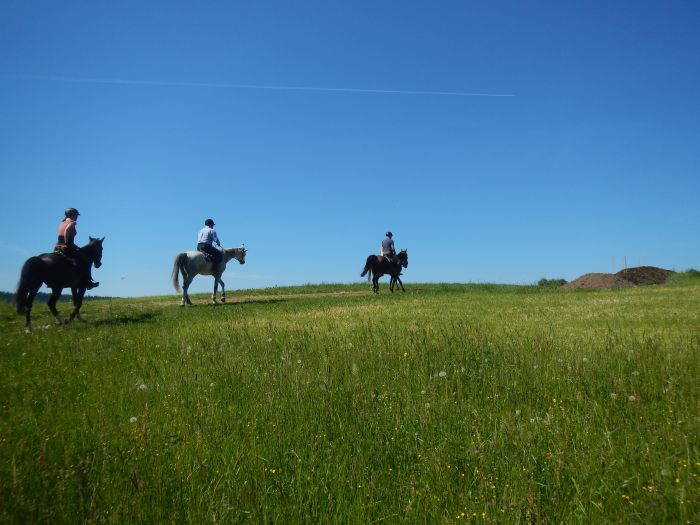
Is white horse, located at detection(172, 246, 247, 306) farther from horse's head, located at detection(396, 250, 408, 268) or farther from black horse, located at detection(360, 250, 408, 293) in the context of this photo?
horse's head, located at detection(396, 250, 408, 268)

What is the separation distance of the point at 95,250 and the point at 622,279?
37330 millimetres

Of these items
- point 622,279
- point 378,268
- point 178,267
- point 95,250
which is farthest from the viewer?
point 622,279

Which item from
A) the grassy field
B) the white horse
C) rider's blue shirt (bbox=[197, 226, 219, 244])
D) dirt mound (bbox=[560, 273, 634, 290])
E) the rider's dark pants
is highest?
rider's blue shirt (bbox=[197, 226, 219, 244])

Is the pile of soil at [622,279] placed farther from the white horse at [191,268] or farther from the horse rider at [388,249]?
the white horse at [191,268]

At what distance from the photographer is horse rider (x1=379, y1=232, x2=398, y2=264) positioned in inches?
1195

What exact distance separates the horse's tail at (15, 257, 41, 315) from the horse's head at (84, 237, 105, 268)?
2696 millimetres

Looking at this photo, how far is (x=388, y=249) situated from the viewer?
30531 millimetres

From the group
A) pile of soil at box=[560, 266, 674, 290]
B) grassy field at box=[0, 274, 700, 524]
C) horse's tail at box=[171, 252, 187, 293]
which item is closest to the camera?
grassy field at box=[0, 274, 700, 524]

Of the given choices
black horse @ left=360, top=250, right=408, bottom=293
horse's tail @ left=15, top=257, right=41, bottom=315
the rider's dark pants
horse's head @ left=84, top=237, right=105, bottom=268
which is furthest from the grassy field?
black horse @ left=360, top=250, right=408, bottom=293

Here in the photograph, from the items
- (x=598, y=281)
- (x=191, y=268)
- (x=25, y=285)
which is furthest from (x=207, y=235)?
(x=598, y=281)

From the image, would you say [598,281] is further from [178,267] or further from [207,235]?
[178,267]

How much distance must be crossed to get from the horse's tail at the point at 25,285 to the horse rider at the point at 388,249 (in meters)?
19.6

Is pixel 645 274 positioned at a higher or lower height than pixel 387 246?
lower

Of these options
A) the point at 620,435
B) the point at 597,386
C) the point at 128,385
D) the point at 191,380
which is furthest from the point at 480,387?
the point at 128,385
